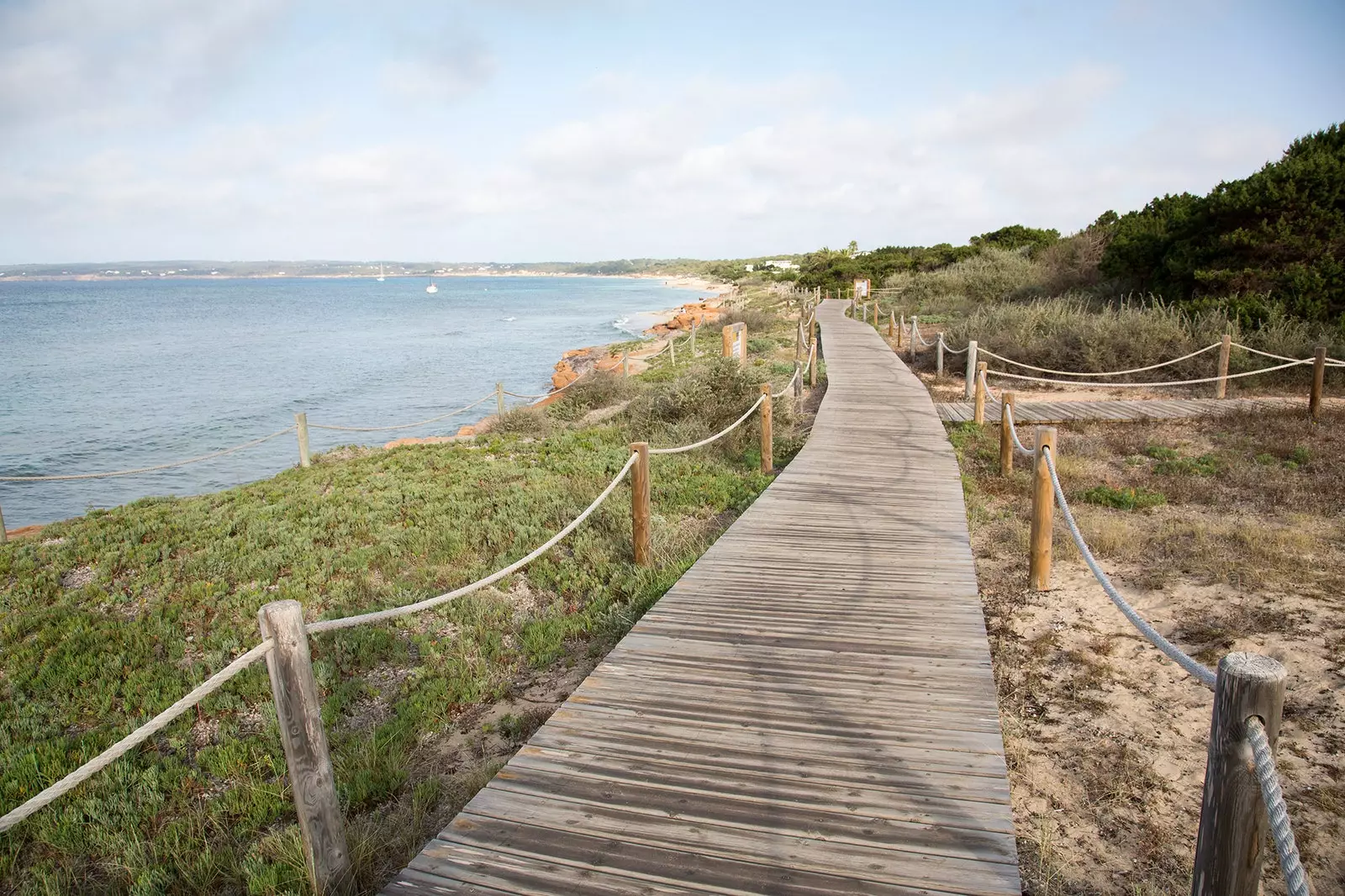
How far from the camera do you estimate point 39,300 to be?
10706cm

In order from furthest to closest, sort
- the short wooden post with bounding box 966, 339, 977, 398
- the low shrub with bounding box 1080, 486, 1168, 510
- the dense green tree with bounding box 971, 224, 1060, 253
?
the dense green tree with bounding box 971, 224, 1060, 253 → the short wooden post with bounding box 966, 339, 977, 398 → the low shrub with bounding box 1080, 486, 1168, 510

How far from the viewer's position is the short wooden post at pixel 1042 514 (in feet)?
19.7

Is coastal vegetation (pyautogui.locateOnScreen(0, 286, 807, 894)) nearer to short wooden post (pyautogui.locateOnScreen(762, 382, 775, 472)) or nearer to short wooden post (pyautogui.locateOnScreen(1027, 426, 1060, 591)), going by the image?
short wooden post (pyautogui.locateOnScreen(762, 382, 775, 472))

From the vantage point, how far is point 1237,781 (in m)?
2.03

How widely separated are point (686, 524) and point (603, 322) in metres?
57.6

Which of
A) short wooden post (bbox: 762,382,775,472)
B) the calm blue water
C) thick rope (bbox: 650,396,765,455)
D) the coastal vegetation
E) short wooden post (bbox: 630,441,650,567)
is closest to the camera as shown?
the coastal vegetation

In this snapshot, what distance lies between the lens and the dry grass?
3510 mm

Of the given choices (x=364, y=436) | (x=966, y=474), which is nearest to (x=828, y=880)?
(x=966, y=474)

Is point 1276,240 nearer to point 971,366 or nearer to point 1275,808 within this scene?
point 971,366

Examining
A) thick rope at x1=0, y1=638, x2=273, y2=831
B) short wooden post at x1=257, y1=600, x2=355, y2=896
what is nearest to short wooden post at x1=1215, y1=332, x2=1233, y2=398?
short wooden post at x1=257, y1=600, x2=355, y2=896

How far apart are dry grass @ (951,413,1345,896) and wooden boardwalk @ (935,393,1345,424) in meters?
1.91

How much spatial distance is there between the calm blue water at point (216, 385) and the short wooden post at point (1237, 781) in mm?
17471

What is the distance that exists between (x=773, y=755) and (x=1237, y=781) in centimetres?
187

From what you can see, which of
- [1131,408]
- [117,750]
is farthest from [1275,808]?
[1131,408]
